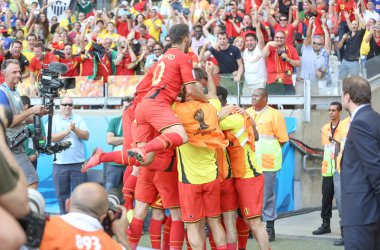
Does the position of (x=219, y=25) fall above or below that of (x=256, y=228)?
above

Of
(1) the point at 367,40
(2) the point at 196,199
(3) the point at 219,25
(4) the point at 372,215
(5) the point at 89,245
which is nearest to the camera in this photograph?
(5) the point at 89,245

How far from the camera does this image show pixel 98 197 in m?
4.58

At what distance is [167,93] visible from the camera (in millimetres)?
8602

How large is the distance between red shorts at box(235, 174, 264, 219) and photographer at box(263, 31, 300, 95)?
16.8ft

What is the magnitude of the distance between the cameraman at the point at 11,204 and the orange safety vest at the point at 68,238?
1.66ft

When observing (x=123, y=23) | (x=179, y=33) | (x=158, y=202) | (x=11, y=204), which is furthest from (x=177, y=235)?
(x=123, y=23)

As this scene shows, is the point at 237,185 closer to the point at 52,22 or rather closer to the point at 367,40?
the point at 367,40

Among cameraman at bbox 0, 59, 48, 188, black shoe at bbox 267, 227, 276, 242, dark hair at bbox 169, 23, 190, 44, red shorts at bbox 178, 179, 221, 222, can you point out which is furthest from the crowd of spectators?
red shorts at bbox 178, 179, 221, 222

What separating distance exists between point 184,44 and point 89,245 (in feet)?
15.5

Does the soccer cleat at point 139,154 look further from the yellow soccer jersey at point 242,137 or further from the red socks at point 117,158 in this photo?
the yellow soccer jersey at point 242,137

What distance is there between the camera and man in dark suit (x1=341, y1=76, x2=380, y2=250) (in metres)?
6.44

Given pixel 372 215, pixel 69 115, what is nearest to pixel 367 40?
pixel 69 115

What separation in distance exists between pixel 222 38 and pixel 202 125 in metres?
7.14

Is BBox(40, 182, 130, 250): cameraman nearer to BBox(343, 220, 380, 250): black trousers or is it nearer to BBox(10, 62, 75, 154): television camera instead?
BBox(343, 220, 380, 250): black trousers
